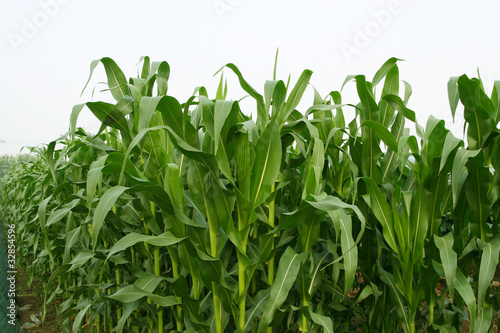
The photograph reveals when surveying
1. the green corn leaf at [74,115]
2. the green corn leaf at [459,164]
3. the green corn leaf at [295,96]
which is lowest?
the green corn leaf at [459,164]

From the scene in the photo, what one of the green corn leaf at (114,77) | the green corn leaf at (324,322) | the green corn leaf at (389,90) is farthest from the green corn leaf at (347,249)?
the green corn leaf at (114,77)

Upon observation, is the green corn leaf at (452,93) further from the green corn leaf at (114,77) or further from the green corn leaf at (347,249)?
the green corn leaf at (114,77)

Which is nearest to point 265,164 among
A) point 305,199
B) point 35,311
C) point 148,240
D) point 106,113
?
point 305,199

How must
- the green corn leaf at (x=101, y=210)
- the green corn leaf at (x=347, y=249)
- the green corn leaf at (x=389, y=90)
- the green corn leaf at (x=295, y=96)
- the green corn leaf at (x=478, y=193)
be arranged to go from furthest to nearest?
1. the green corn leaf at (x=389, y=90)
2. the green corn leaf at (x=295, y=96)
3. the green corn leaf at (x=478, y=193)
4. the green corn leaf at (x=347, y=249)
5. the green corn leaf at (x=101, y=210)

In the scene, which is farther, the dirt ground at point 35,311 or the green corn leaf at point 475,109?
the dirt ground at point 35,311

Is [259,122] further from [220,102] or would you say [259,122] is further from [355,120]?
[220,102]

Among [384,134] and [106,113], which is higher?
[106,113]

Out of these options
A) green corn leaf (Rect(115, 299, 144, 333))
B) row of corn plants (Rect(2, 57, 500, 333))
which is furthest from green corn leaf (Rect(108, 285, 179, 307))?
green corn leaf (Rect(115, 299, 144, 333))

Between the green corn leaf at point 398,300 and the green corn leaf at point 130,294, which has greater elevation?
the green corn leaf at point 130,294

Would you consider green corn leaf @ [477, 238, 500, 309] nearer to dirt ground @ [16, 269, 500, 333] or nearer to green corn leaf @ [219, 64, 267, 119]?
green corn leaf @ [219, 64, 267, 119]

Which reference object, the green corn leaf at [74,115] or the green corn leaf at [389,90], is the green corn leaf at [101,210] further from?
the green corn leaf at [389,90]

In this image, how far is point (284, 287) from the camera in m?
0.98

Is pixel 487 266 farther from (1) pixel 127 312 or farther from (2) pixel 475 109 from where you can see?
(1) pixel 127 312

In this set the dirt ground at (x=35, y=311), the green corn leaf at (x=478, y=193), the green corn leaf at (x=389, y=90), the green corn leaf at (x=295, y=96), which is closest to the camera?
the green corn leaf at (x=478, y=193)
